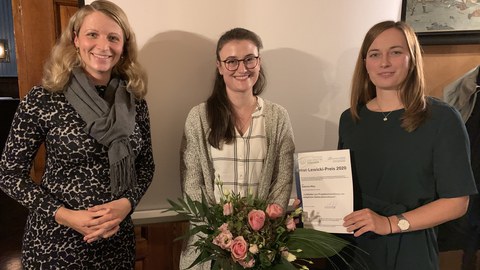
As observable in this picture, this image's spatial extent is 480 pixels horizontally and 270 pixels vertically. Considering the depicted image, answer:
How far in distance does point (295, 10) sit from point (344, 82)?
475mm

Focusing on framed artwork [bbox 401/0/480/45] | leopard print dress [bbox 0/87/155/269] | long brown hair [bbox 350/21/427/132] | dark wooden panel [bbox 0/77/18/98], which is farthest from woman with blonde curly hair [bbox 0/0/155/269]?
dark wooden panel [bbox 0/77/18/98]

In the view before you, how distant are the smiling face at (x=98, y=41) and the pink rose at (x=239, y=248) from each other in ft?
2.55

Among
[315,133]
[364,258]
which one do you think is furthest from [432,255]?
[315,133]

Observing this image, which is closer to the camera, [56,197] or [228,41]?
[56,197]

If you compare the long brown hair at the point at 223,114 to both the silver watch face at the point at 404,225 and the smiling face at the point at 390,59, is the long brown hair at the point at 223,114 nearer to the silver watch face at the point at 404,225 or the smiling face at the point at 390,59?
the smiling face at the point at 390,59

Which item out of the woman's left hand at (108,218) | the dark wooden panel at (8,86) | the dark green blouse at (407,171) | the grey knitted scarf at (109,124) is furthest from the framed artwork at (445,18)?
the dark wooden panel at (8,86)

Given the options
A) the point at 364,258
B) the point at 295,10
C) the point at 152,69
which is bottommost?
the point at 364,258

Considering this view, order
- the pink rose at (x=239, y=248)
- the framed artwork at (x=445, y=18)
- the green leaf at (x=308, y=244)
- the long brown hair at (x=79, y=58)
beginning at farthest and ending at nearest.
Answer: the framed artwork at (x=445, y=18) → the long brown hair at (x=79, y=58) → the green leaf at (x=308, y=244) → the pink rose at (x=239, y=248)

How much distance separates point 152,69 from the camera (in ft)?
5.65

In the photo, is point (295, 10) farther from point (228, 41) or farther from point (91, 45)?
point (91, 45)

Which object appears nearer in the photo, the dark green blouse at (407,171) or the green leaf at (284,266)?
the green leaf at (284,266)

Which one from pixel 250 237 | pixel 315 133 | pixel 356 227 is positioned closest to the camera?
pixel 250 237

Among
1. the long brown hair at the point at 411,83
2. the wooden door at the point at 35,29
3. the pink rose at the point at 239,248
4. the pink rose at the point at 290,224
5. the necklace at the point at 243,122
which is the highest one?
the wooden door at the point at 35,29

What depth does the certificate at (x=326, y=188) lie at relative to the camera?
1.25 metres
